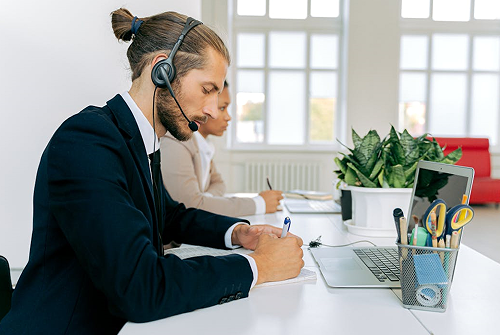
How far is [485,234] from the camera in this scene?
4609 mm

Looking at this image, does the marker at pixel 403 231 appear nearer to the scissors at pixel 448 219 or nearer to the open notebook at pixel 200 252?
the scissors at pixel 448 219

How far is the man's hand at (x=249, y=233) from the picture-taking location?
1312 millimetres

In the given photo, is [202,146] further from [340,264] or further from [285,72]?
[285,72]

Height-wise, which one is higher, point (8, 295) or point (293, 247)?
point (293, 247)

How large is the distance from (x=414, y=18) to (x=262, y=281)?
6468mm

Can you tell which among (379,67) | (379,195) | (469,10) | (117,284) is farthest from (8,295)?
(469,10)

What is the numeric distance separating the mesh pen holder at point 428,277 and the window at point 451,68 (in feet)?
20.3

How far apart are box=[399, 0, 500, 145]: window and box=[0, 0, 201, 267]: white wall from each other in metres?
5.22

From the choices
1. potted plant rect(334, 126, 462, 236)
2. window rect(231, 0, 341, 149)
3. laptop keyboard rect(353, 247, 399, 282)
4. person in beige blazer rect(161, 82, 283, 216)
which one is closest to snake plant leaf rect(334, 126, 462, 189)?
potted plant rect(334, 126, 462, 236)

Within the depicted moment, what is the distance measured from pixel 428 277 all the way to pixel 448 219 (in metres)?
0.12

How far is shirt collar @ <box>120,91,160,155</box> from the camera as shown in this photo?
1.12 metres

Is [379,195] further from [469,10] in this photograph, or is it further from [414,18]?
[469,10]

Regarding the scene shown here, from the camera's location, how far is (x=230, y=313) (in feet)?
2.76

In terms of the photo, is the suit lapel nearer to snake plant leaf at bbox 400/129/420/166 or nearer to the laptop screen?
the laptop screen
